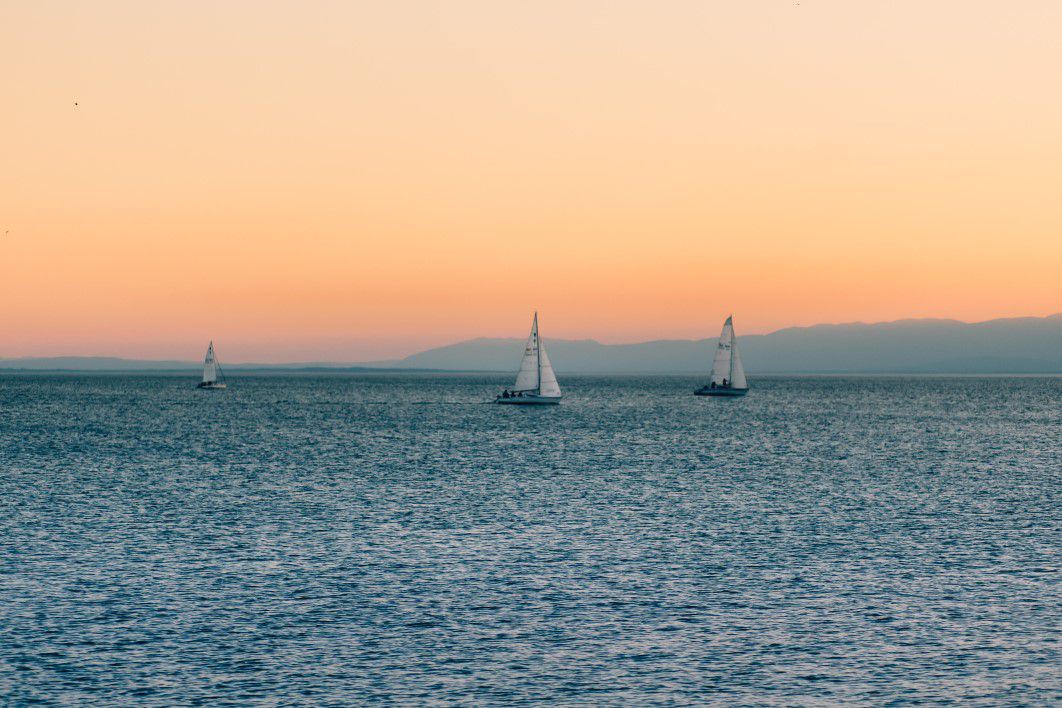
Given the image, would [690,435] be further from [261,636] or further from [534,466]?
[261,636]

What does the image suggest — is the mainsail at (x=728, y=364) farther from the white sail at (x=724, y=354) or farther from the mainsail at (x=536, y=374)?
the mainsail at (x=536, y=374)

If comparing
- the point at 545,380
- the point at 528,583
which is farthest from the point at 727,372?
the point at 528,583

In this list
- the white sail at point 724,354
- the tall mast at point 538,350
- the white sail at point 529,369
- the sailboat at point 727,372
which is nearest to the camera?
the tall mast at point 538,350

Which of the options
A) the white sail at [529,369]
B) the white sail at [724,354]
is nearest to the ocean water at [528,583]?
the white sail at [529,369]

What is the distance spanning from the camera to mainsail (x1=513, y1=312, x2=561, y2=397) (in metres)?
152

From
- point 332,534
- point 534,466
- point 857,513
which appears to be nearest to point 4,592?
point 332,534

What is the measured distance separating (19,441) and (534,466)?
55207 mm

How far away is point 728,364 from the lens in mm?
191000

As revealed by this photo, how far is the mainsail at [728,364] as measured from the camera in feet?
595

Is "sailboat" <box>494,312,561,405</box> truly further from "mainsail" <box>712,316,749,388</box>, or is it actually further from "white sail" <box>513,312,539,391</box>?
"mainsail" <box>712,316,749,388</box>

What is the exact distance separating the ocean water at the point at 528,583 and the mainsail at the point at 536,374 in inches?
2758

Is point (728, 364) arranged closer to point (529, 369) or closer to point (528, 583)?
point (529, 369)

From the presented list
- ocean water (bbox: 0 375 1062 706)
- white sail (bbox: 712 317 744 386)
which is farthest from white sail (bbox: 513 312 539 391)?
ocean water (bbox: 0 375 1062 706)

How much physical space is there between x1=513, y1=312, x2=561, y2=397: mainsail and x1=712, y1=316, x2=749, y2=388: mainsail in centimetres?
3560
